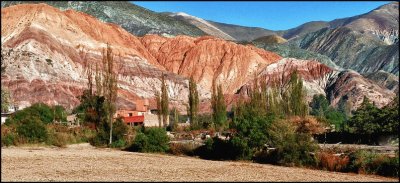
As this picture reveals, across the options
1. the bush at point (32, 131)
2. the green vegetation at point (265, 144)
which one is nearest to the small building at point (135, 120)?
the bush at point (32, 131)

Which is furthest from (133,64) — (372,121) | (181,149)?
(372,121)

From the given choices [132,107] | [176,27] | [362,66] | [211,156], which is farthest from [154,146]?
[362,66]

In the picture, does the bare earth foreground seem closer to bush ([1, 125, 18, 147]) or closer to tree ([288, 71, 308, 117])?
bush ([1, 125, 18, 147])

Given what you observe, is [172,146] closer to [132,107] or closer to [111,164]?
[111,164]

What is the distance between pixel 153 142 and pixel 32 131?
913 centimetres

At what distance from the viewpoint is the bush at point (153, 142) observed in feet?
107

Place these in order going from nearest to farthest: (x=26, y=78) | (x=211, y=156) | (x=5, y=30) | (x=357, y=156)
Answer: (x=357, y=156) → (x=211, y=156) → (x=26, y=78) → (x=5, y=30)

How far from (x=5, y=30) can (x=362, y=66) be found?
136 m

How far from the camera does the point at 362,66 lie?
190 m

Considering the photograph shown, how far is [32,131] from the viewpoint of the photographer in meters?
35.8

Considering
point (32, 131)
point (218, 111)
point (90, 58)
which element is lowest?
point (32, 131)

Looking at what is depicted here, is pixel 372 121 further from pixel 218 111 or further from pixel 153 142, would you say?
pixel 218 111

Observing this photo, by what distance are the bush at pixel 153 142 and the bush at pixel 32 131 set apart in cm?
690

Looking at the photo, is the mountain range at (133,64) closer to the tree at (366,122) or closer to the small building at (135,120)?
the small building at (135,120)
